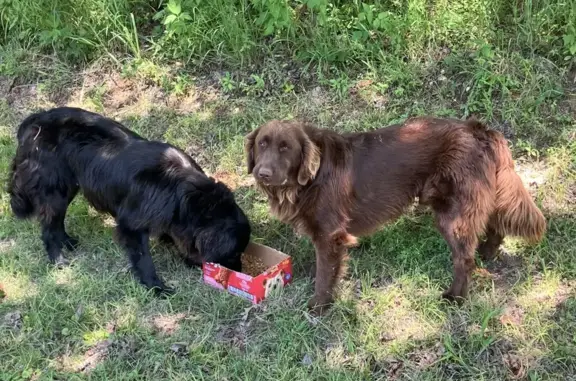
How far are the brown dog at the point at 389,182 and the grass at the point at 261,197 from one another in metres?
0.35

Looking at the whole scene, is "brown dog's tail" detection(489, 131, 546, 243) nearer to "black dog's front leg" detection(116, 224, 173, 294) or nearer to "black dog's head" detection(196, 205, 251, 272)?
"black dog's head" detection(196, 205, 251, 272)

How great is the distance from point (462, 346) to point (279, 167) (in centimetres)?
151

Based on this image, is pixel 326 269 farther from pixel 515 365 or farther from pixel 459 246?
pixel 515 365

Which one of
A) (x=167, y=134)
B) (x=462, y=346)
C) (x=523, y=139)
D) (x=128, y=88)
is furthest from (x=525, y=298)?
(x=128, y=88)

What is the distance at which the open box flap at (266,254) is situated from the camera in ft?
14.1

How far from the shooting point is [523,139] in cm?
492

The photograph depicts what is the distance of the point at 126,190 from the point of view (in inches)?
169

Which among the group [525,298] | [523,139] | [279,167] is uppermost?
[279,167]

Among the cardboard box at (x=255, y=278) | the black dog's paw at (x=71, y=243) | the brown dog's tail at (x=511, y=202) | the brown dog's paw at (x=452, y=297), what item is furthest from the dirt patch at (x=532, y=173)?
the black dog's paw at (x=71, y=243)

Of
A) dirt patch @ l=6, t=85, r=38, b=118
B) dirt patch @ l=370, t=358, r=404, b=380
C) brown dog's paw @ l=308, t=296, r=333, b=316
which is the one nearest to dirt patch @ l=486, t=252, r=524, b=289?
dirt patch @ l=370, t=358, r=404, b=380

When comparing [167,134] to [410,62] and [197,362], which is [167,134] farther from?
[197,362]

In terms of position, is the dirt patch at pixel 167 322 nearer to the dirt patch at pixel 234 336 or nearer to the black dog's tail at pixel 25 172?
the dirt patch at pixel 234 336

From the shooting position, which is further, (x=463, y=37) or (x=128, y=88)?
(x=128, y=88)

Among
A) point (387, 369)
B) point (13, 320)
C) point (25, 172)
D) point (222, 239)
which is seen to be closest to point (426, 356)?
point (387, 369)
